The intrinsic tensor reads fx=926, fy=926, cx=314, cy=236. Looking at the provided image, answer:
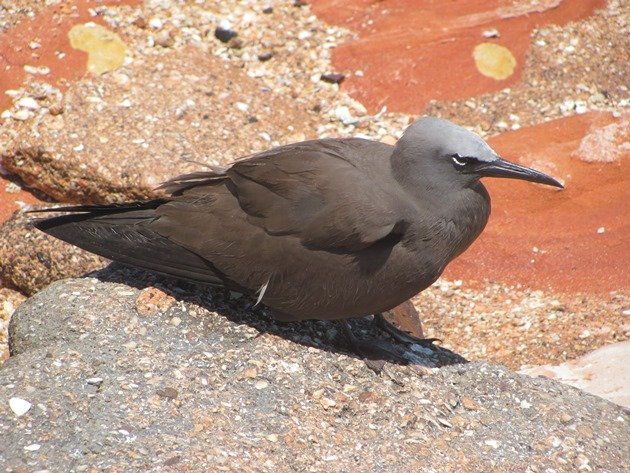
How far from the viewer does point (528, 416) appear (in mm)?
4137

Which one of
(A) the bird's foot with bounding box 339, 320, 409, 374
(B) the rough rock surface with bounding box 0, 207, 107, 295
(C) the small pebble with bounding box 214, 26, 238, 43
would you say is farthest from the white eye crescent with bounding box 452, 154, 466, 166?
(C) the small pebble with bounding box 214, 26, 238, 43

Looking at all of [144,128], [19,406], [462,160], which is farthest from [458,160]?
[144,128]

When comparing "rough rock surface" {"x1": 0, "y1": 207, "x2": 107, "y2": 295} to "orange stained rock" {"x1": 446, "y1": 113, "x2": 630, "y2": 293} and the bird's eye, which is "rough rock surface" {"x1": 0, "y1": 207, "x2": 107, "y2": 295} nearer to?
the bird's eye

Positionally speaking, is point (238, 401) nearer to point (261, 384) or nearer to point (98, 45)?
point (261, 384)

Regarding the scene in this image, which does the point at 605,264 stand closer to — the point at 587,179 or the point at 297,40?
the point at 587,179

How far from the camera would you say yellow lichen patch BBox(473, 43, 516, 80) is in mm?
6586

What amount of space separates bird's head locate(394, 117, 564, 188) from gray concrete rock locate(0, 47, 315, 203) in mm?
1803

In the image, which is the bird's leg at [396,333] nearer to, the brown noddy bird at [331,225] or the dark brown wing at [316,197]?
the brown noddy bird at [331,225]

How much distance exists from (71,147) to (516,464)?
333 cm

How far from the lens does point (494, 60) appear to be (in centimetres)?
661

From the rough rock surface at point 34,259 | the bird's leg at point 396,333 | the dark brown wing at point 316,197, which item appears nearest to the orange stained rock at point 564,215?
the bird's leg at point 396,333

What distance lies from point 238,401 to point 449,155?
1445mm

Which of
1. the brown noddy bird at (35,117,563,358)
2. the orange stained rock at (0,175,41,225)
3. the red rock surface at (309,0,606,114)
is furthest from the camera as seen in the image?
the red rock surface at (309,0,606,114)

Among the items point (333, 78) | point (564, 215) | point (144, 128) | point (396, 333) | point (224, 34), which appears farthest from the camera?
point (224, 34)
